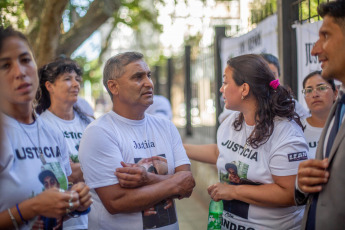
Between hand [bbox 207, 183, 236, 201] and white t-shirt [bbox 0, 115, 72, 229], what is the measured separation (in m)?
1.08

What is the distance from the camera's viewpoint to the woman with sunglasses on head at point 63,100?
3.97m

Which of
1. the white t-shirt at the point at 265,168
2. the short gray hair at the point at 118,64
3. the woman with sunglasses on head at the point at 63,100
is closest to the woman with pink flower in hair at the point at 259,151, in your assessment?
the white t-shirt at the point at 265,168

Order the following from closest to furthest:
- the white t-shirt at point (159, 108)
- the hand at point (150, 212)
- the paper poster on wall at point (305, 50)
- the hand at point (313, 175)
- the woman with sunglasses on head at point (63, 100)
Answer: the hand at point (313, 175) < the hand at point (150, 212) < the woman with sunglasses on head at point (63, 100) < the paper poster on wall at point (305, 50) < the white t-shirt at point (159, 108)

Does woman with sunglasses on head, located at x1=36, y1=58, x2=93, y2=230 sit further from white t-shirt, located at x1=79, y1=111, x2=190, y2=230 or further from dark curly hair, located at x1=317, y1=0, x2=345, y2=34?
dark curly hair, located at x1=317, y1=0, x2=345, y2=34

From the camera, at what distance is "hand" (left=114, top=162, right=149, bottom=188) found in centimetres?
271

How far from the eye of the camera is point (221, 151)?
126 inches

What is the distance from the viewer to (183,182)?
9.62ft

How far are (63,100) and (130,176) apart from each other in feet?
5.52

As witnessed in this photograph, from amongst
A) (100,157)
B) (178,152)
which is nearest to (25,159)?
(100,157)

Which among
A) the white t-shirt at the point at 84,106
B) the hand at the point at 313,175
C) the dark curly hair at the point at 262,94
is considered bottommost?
the hand at the point at 313,175

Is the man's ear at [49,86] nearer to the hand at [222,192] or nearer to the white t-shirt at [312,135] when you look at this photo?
the hand at [222,192]

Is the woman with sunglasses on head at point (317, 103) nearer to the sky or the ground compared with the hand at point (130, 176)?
nearer to the sky

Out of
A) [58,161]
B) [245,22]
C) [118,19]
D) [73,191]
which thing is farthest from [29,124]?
[118,19]

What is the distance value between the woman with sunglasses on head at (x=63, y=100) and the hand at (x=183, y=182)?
127 centimetres
